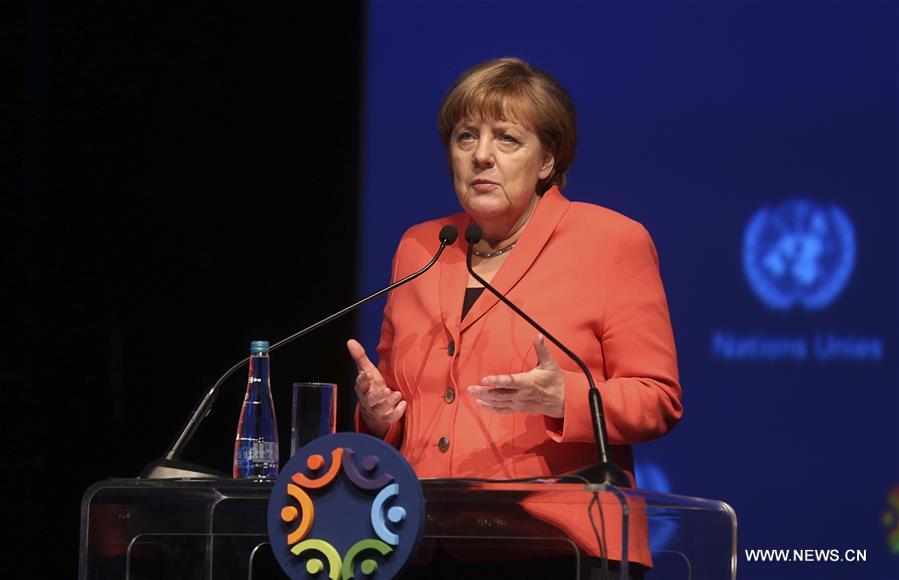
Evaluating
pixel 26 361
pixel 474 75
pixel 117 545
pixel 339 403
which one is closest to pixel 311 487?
pixel 117 545

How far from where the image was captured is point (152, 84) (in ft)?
10.5

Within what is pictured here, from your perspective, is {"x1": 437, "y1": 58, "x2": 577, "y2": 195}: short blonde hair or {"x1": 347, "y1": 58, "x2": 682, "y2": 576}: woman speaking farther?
{"x1": 437, "y1": 58, "x2": 577, "y2": 195}: short blonde hair

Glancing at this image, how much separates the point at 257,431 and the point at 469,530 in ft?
1.85

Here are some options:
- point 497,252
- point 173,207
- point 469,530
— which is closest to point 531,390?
point 469,530

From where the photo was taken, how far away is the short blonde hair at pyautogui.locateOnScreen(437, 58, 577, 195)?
2299 millimetres

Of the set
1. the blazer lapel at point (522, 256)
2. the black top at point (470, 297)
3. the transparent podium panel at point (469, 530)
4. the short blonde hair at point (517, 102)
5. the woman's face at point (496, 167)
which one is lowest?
the transparent podium panel at point (469, 530)

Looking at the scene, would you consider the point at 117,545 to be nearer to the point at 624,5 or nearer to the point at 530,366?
the point at 530,366

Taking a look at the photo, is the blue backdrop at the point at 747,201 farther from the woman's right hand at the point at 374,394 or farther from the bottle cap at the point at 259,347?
the bottle cap at the point at 259,347

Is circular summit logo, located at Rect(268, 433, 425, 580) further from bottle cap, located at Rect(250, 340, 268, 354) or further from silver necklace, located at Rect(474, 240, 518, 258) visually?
silver necklace, located at Rect(474, 240, 518, 258)

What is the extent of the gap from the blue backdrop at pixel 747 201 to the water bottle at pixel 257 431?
1113 millimetres

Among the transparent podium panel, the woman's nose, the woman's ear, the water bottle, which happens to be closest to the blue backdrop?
the woman's ear

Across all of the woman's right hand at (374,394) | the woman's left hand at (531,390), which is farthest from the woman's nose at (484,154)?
the woman's left hand at (531,390)

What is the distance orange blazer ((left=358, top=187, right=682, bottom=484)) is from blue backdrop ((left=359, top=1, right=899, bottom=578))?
2.65 feet

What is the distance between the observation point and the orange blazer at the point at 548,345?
205cm
